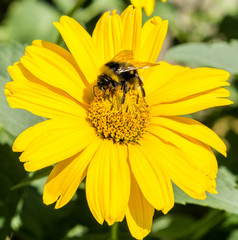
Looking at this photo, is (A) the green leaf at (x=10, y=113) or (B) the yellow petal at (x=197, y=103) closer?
(B) the yellow petal at (x=197, y=103)

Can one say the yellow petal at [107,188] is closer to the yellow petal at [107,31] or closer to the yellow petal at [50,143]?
the yellow petal at [50,143]

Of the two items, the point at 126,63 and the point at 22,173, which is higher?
the point at 126,63

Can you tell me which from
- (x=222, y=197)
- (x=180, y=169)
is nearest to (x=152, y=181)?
(x=180, y=169)

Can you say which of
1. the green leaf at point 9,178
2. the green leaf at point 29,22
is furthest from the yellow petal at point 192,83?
the green leaf at point 29,22

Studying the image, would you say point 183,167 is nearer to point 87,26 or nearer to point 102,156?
point 102,156

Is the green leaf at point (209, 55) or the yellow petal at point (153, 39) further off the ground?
the yellow petal at point (153, 39)

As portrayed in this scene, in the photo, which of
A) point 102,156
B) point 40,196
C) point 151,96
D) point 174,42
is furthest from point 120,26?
point 174,42

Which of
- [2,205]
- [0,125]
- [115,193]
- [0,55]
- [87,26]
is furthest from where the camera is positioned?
[87,26]
